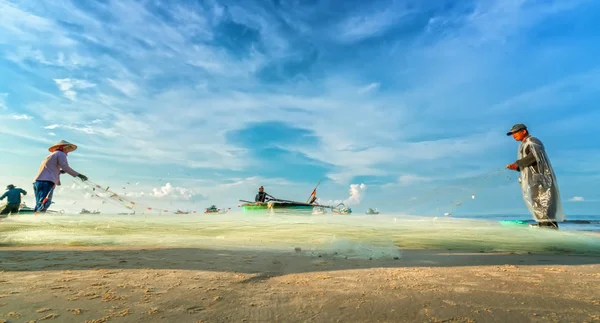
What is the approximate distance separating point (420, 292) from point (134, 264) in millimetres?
3073

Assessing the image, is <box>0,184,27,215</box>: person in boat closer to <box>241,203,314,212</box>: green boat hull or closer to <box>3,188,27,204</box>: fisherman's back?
<box>3,188,27,204</box>: fisherman's back

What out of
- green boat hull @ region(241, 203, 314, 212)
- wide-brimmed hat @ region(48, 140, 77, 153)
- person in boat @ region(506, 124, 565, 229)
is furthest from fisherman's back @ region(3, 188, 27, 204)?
person in boat @ region(506, 124, 565, 229)

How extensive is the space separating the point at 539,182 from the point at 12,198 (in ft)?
56.9

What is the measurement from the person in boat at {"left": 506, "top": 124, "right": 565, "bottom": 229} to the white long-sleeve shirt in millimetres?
12744

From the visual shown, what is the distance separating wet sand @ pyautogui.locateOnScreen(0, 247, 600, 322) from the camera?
1984 millimetres

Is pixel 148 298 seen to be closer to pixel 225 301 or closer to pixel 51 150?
pixel 225 301

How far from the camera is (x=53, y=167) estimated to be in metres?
9.77

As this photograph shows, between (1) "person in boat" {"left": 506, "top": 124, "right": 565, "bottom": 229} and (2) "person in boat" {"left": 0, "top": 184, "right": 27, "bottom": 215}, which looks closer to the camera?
(1) "person in boat" {"left": 506, "top": 124, "right": 565, "bottom": 229}

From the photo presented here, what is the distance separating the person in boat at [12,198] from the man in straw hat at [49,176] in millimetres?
3332

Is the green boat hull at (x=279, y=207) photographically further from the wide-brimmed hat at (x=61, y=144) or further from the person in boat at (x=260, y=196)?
the wide-brimmed hat at (x=61, y=144)

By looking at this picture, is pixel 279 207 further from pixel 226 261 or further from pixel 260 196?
pixel 226 261

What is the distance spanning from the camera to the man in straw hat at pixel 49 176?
9.58 m

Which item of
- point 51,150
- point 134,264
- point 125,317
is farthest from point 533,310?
point 51,150

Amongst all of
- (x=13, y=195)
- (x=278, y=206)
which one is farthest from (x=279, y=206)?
(x=13, y=195)
